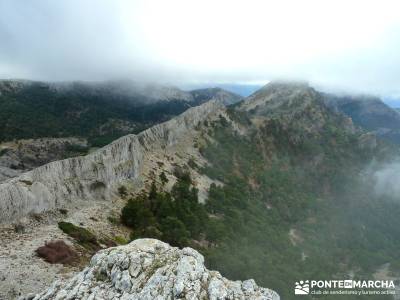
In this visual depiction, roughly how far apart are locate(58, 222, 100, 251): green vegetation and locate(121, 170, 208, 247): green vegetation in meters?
9.81

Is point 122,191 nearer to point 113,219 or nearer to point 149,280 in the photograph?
point 113,219

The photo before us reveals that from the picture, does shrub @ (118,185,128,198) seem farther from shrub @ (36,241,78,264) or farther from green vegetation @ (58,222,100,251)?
shrub @ (36,241,78,264)

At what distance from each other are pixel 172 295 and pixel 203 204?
8478 centimetres

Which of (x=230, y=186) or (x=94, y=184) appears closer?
(x=94, y=184)

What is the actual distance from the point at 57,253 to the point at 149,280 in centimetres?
1748

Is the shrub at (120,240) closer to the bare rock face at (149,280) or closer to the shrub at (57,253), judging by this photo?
the shrub at (57,253)

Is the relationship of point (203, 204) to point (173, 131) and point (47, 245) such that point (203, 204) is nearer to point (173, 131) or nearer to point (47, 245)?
point (173, 131)

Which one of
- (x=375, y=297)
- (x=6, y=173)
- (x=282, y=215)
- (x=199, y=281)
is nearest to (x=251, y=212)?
(x=282, y=215)

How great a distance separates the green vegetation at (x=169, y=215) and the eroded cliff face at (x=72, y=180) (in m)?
6.06

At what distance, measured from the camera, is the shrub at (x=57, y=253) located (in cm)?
4747

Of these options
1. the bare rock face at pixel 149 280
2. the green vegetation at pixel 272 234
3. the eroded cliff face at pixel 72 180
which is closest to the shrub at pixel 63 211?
the eroded cliff face at pixel 72 180

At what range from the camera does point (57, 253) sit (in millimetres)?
48719

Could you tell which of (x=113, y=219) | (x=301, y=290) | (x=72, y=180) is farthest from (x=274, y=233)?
(x=72, y=180)

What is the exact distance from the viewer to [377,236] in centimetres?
19988
